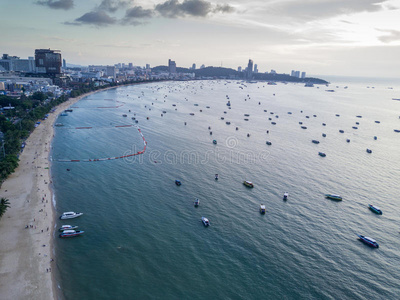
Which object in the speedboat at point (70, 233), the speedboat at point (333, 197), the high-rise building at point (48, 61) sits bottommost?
the speedboat at point (70, 233)

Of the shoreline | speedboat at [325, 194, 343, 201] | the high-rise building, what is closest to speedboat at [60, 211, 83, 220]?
the shoreline

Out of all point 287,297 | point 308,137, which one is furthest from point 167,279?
point 308,137

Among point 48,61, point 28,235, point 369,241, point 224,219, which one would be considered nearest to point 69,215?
point 28,235

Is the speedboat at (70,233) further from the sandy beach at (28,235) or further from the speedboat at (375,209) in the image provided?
the speedboat at (375,209)

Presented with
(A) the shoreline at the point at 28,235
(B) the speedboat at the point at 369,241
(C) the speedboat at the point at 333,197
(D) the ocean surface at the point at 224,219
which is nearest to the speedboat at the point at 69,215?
(D) the ocean surface at the point at 224,219

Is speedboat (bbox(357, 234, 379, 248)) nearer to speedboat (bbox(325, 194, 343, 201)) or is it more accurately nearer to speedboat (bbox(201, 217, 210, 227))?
speedboat (bbox(325, 194, 343, 201))

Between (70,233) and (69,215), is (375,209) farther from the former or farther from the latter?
(69,215)

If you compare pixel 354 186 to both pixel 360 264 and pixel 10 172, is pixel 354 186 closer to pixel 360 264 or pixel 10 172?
pixel 360 264
